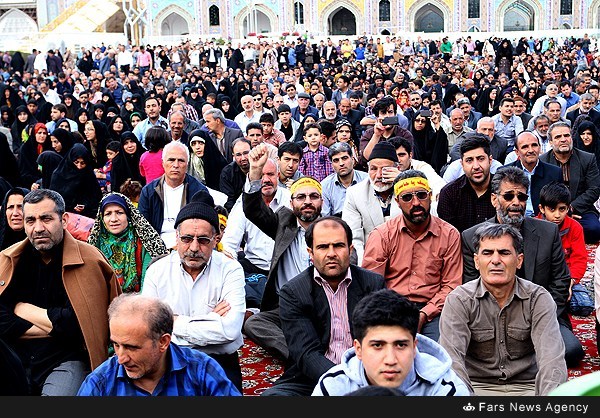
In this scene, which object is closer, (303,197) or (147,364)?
(147,364)

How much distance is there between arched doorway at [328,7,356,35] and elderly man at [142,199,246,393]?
41943 millimetres

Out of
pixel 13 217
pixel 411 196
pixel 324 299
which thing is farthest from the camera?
pixel 13 217

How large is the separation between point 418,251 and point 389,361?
185 cm

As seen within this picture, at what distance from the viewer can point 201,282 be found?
406 cm

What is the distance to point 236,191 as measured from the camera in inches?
276

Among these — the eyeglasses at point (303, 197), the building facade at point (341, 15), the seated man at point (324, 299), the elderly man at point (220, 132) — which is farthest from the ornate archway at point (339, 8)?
the seated man at point (324, 299)

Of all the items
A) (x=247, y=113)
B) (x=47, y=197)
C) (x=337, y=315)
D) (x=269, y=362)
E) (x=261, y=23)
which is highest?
(x=261, y=23)

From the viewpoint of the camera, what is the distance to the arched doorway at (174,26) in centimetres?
4591

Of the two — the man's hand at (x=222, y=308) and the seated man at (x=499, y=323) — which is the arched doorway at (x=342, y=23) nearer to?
the man's hand at (x=222, y=308)

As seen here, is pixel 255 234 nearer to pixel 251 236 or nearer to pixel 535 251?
pixel 251 236

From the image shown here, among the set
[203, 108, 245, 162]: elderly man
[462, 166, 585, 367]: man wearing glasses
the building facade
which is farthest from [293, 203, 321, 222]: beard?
the building facade

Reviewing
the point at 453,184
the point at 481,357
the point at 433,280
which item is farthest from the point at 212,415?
the point at 453,184

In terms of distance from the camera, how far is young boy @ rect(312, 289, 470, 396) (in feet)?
8.98

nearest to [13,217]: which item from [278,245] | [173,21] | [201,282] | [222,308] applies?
[278,245]
